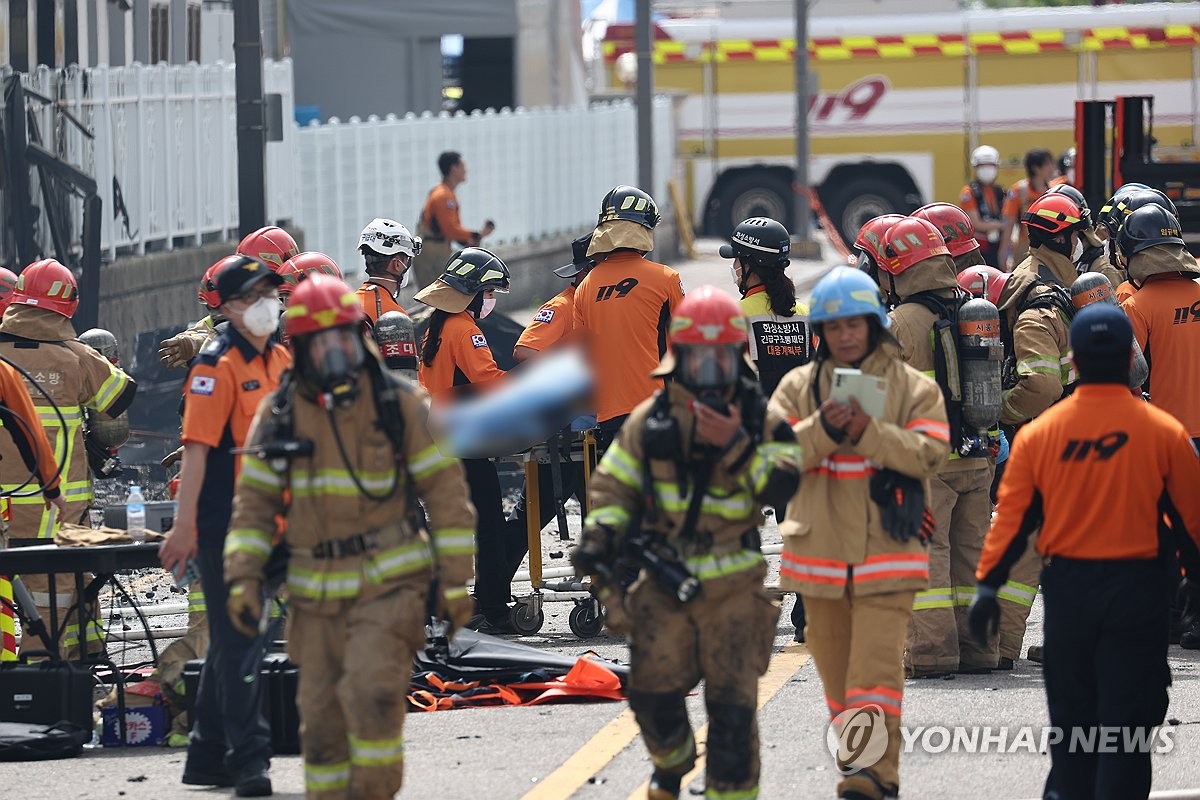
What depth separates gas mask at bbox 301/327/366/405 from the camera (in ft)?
20.6

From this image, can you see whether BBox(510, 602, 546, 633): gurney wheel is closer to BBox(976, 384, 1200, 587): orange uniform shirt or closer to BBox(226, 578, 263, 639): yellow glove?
BBox(226, 578, 263, 639): yellow glove

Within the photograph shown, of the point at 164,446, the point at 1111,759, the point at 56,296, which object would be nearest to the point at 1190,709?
the point at 1111,759

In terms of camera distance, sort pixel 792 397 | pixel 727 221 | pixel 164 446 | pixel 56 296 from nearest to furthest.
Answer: pixel 792 397 → pixel 56 296 → pixel 164 446 → pixel 727 221

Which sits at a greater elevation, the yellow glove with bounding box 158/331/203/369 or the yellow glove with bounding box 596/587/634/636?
the yellow glove with bounding box 158/331/203/369

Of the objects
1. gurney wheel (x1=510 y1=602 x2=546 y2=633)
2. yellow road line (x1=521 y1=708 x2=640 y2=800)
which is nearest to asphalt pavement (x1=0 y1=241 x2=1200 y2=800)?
yellow road line (x1=521 y1=708 x2=640 y2=800)

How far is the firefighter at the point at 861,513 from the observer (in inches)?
268

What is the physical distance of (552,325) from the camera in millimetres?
10258

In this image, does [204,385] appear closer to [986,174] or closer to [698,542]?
[698,542]

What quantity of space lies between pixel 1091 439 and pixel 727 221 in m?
26.0

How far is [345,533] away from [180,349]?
123 inches

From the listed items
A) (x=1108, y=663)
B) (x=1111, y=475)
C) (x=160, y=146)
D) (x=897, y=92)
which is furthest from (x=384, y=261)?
(x=897, y=92)

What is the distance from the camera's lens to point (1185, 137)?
1160 inches

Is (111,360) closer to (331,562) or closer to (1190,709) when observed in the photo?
(331,562)

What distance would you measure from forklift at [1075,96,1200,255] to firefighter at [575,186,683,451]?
273 inches
